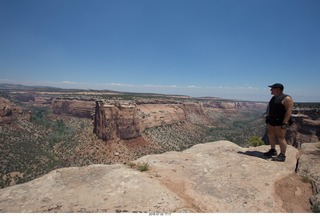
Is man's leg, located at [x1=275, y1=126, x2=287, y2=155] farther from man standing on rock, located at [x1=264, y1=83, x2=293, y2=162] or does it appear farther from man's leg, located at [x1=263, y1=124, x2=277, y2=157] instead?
man's leg, located at [x1=263, y1=124, x2=277, y2=157]

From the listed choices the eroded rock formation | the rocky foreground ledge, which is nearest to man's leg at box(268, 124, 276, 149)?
the rocky foreground ledge

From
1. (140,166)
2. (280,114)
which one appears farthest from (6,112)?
(280,114)

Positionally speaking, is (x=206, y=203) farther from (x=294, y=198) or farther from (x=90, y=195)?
(x=90, y=195)

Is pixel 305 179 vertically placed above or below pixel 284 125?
below

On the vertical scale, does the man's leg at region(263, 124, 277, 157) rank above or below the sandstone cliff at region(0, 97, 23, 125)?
above

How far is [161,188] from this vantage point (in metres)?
4.72

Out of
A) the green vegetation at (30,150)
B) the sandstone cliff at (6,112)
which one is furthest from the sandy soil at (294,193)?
the sandstone cliff at (6,112)

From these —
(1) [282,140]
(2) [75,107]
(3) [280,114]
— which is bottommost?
(2) [75,107]

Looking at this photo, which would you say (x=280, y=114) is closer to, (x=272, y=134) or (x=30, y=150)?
(x=272, y=134)

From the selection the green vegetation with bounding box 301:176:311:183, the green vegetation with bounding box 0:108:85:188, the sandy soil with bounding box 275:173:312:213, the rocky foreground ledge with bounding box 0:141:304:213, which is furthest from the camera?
the green vegetation with bounding box 0:108:85:188

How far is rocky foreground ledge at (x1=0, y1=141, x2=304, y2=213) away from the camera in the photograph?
414cm

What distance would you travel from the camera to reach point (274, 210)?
13.9ft

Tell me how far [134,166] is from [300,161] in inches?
187

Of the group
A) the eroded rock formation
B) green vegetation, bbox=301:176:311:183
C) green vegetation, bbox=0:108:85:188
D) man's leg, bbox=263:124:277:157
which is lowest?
green vegetation, bbox=0:108:85:188
